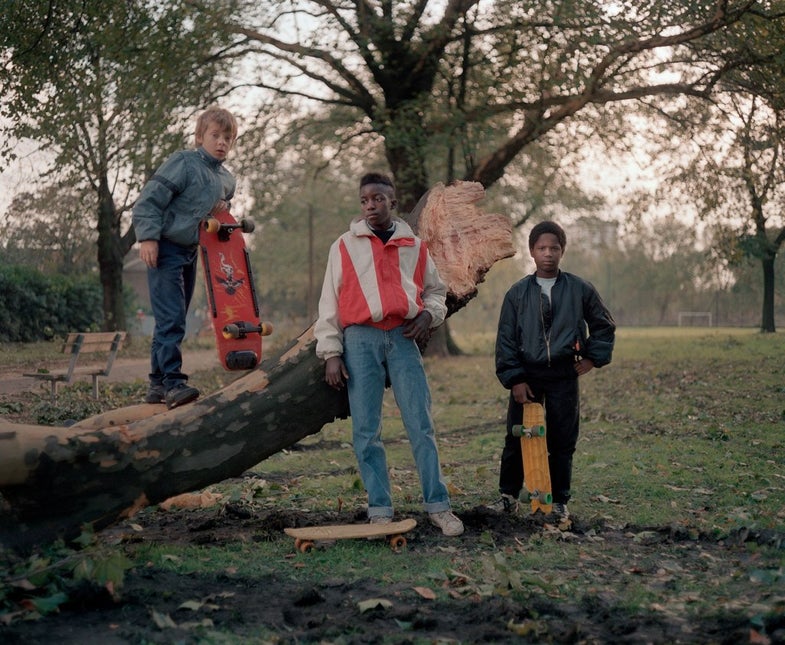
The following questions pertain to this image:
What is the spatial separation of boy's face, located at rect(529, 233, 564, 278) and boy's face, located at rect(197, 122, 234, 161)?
2.11m

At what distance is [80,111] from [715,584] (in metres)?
11.8

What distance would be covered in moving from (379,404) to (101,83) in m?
10.3

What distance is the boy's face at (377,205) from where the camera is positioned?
17.3ft

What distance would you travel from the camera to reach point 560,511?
5.86m

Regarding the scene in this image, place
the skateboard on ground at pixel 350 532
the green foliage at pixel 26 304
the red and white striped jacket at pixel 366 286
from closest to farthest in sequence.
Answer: the skateboard on ground at pixel 350 532 → the red and white striped jacket at pixel 366 286 → the green foliage at pixel 26 304

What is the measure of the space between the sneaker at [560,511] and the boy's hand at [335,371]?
66.5 inches

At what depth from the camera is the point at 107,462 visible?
4.90 m

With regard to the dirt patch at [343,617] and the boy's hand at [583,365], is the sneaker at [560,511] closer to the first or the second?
the boy's hand at [583,365]

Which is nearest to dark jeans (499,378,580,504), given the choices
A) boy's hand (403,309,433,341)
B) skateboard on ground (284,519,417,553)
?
boy's hand (403,309,433,341)

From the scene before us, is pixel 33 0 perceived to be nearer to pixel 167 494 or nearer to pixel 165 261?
pixel 165 261

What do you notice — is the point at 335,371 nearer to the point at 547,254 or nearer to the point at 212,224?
the point at 212,224

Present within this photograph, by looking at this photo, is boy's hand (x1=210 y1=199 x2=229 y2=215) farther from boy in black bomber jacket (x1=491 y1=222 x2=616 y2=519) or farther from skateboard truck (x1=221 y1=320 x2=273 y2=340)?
boy in black bomber jacket (x1=491 y1=222 x2=616 y2=519)

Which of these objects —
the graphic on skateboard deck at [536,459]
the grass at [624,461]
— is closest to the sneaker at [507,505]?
the graphic on skateboard deck at [536,459]

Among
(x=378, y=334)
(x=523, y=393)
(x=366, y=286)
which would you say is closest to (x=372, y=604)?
(x=378, y=334)
